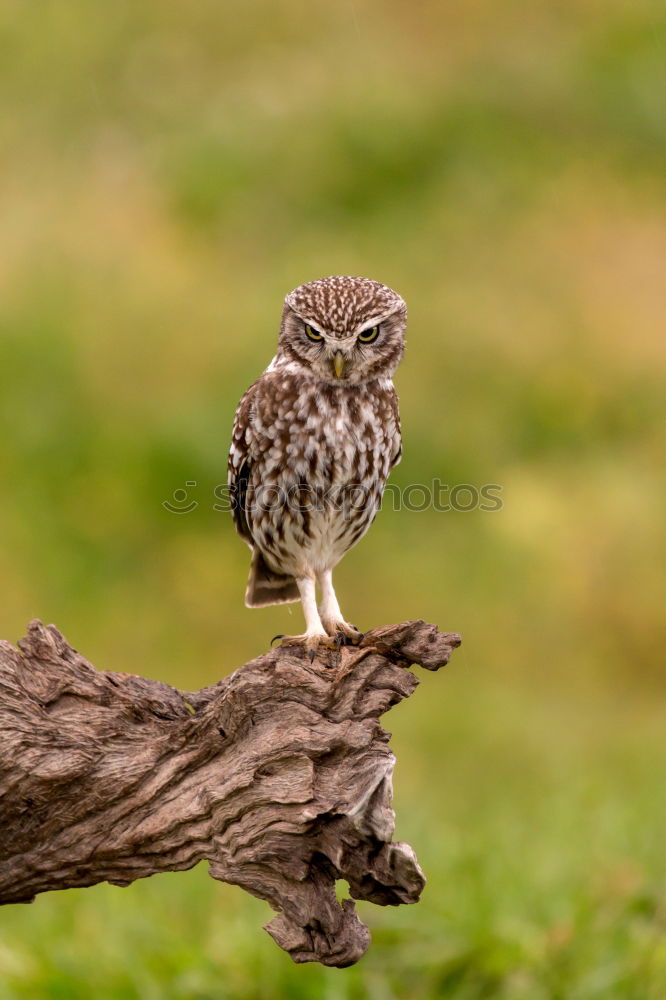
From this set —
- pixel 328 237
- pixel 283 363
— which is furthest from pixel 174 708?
pixel 328 237

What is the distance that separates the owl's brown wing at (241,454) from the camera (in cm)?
481

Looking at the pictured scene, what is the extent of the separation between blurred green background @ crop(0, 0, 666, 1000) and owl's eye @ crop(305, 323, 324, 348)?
9.56 ft

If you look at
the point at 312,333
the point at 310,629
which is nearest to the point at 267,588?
the point at 310,629

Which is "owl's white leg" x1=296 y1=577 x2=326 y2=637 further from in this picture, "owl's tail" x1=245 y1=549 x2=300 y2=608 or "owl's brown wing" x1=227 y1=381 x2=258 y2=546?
"owl's brown wing" x1=227 y1=381 x2=258 y2=546

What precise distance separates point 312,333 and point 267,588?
154 cm

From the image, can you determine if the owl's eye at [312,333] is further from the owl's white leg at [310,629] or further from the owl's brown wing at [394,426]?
the owl's white leg at [310,629]

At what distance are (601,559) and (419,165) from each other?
12.7 feet

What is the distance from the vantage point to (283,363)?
4.62 m

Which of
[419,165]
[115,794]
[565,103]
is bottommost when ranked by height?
[115,794]

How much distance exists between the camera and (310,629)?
15.4 feet

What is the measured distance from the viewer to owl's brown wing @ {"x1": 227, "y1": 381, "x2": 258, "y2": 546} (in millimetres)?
4809

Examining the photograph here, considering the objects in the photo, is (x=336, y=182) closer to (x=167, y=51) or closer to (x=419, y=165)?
(x=419, y=165)

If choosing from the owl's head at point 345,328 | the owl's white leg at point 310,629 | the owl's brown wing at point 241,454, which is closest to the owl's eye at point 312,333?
the owl's head at point 345,328

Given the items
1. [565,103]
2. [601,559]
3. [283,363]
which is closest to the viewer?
[283,363]
